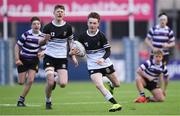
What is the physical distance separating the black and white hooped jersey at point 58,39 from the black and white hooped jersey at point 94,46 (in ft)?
2.24

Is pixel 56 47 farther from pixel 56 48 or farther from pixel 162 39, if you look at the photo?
pixel 162 39

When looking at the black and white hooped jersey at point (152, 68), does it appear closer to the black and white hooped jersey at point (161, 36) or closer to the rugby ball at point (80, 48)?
the black and white hooped jersey at point (161, 36)

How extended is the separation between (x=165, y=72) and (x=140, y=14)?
→ 10889mm

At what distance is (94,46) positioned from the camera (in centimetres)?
1609

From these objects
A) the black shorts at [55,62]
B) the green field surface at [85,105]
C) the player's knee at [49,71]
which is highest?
the black shorts at [55,62]

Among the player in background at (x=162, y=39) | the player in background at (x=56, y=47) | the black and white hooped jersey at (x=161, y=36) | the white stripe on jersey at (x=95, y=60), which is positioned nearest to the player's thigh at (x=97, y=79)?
the white stripe on jersey at (x=95, y=60)

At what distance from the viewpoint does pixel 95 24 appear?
15852mm

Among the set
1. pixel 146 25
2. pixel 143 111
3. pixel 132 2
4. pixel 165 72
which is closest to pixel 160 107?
pixel 143 111

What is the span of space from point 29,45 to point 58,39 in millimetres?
2130

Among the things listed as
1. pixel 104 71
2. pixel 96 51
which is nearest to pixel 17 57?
pixel 96 51

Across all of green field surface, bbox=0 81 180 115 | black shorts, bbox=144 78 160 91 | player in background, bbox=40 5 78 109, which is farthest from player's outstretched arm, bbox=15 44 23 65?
black shorts, bbox=144 78 160 91

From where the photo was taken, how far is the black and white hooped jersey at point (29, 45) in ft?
61.0

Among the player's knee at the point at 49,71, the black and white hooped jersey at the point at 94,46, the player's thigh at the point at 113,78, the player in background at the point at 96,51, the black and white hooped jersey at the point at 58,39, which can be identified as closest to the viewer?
the player in background at the point at 96,51

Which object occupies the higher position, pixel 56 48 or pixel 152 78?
pixel 56 48
